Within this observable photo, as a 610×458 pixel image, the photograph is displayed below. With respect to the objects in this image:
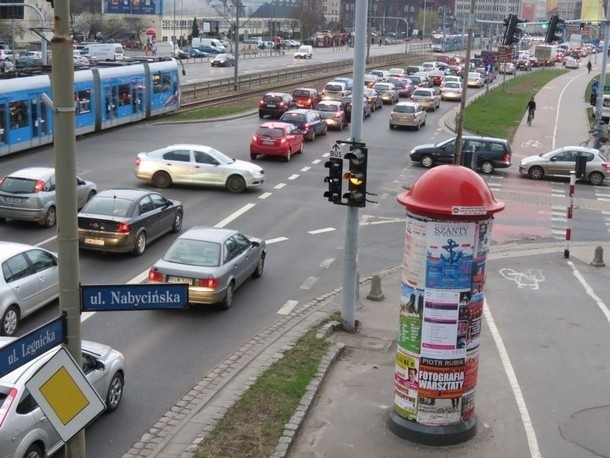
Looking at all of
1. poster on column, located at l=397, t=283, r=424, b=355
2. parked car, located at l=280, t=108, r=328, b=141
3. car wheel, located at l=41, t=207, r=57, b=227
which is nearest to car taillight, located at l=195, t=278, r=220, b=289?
poster on column, located at l=397, t=283, r=424, b=355

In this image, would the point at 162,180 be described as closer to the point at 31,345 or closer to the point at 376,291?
the point at 376,291

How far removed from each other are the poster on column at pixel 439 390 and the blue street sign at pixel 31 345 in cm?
568

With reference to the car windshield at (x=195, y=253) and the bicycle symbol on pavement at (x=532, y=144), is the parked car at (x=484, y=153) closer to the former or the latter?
the bicycle symbol on pavement at (x=532, y=144)

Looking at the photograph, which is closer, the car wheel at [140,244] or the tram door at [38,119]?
the car wheel at [140,244]

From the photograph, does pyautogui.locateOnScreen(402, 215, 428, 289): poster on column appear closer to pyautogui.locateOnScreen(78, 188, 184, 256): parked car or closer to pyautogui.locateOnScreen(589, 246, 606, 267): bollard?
pyautogui.locateOnScreen(78, 188, 184, 256): parked car

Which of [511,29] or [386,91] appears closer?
[511,29]

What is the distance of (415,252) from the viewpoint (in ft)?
36.0

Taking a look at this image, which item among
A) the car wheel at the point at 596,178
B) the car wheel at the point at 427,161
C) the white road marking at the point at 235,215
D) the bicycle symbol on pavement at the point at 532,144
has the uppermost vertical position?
the white road marking at the point at 235,215

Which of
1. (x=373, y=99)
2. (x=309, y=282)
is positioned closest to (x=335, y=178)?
(x=309, y=282)

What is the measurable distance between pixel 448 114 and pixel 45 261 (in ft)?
146

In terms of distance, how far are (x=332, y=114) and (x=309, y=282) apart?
28.5 meters

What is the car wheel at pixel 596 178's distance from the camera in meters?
35.0

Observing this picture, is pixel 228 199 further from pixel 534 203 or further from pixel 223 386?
pixel 223 386

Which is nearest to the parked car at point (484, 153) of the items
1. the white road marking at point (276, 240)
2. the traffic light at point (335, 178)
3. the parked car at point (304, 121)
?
the parked car at point (304, 121)
